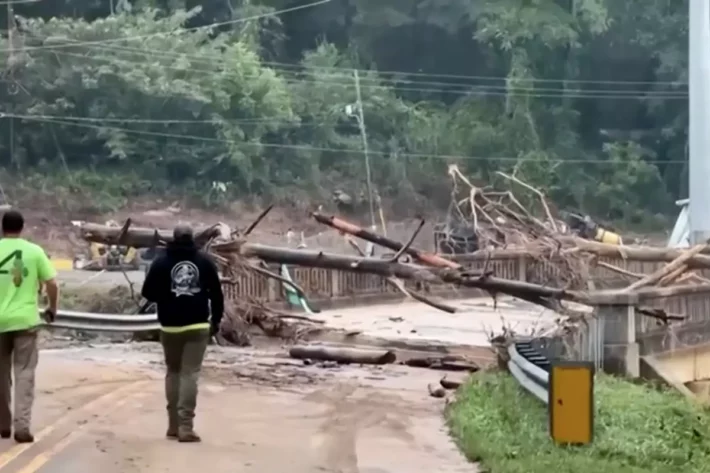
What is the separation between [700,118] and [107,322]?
1711 cm

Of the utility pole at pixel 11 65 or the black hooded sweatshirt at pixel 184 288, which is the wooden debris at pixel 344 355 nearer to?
the black hooded sweatshirt at pixel 184 288

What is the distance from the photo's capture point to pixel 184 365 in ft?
28.2

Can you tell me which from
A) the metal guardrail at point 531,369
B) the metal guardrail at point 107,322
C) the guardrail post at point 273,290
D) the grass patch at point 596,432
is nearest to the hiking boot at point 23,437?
the grass patch at point 596,432

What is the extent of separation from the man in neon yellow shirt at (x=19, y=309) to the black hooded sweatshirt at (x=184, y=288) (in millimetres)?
832

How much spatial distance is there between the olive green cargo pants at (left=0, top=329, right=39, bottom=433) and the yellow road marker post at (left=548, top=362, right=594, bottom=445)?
389cm

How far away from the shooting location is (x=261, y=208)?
169 ft

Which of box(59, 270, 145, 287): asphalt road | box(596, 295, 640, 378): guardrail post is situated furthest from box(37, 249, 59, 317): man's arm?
box(59, 270, 145, 287): asphalt road

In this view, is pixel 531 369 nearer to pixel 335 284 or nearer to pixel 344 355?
pixel 344 355

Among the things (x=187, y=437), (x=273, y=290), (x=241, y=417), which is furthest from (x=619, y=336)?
(x=273, y=290)

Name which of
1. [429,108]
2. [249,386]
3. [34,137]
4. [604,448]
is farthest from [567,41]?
[604,448]

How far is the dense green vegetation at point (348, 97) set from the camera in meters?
50.3

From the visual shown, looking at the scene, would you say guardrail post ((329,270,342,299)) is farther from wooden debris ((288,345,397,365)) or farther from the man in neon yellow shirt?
the man in neon yellow shirt

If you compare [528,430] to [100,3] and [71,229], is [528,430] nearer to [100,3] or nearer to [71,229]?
[71,229]

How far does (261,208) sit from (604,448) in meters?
43.6
